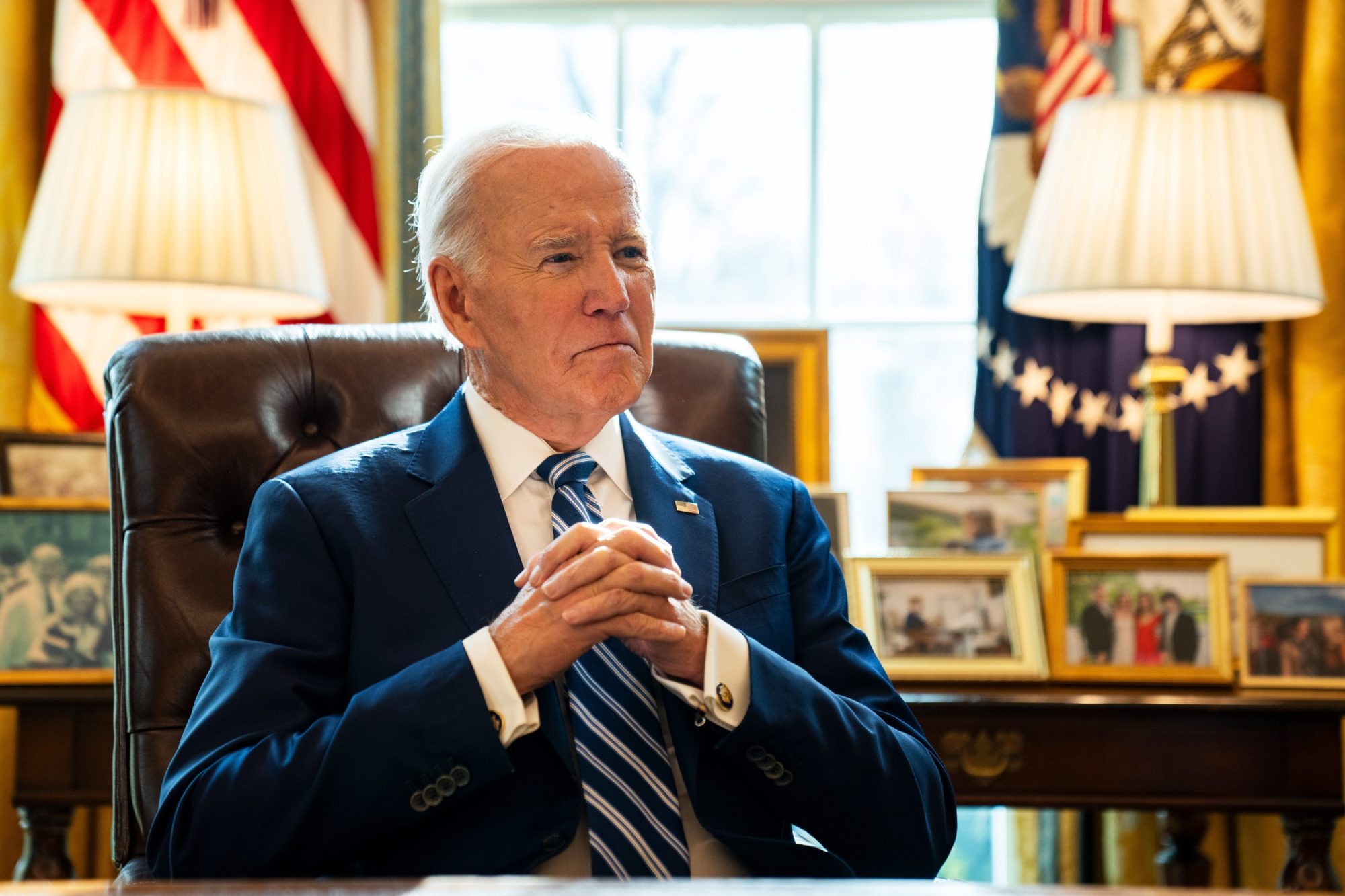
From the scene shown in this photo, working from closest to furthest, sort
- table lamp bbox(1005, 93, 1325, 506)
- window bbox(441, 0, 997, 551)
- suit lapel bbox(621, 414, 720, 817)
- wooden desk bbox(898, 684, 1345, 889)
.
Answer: suit lapel bbox(621, 414, 720, 817) < wooden desk bbox(898, 684, 1345, 889) < table lamp bbox(1005, 93, 1325, 506) < window bbox(441, 0, 997, 551)

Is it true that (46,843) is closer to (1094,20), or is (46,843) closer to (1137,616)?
(1137,616)

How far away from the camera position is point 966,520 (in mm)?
2291

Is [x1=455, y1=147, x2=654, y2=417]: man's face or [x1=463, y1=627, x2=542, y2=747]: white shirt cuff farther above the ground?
[x1=455, y1=147, x2=654, y2=417]: man's face

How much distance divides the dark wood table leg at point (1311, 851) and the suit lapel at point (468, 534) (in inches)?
52.1

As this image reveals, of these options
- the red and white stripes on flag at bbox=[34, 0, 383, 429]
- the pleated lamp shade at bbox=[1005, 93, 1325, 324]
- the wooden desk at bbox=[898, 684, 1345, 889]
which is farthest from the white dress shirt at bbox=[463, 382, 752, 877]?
the red and white stripes on flag at bbox=[34, 0, 383, 429]

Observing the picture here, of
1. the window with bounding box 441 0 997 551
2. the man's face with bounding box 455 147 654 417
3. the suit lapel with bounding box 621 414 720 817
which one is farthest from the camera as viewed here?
the window with bounding box 441 0 997 551

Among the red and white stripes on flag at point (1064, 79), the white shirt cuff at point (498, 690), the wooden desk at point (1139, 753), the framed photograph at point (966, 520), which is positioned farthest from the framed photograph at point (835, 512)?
the white shirt cuff at point (498, 690)

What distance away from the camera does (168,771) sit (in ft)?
4.34

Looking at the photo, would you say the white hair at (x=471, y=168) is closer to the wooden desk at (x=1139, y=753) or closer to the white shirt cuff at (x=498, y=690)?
the white shirt cuff at (x=498, y=690)

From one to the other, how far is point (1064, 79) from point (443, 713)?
2.09 m

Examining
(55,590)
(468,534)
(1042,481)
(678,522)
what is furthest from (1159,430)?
(55,590)

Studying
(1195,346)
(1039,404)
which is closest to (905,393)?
(1039,404)

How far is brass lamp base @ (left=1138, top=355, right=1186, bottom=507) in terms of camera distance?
7.85ft

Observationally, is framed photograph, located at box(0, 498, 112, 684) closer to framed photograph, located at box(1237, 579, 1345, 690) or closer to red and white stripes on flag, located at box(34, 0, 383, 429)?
red and white stripes on flag, located at box(34, 0, 383, 429)
